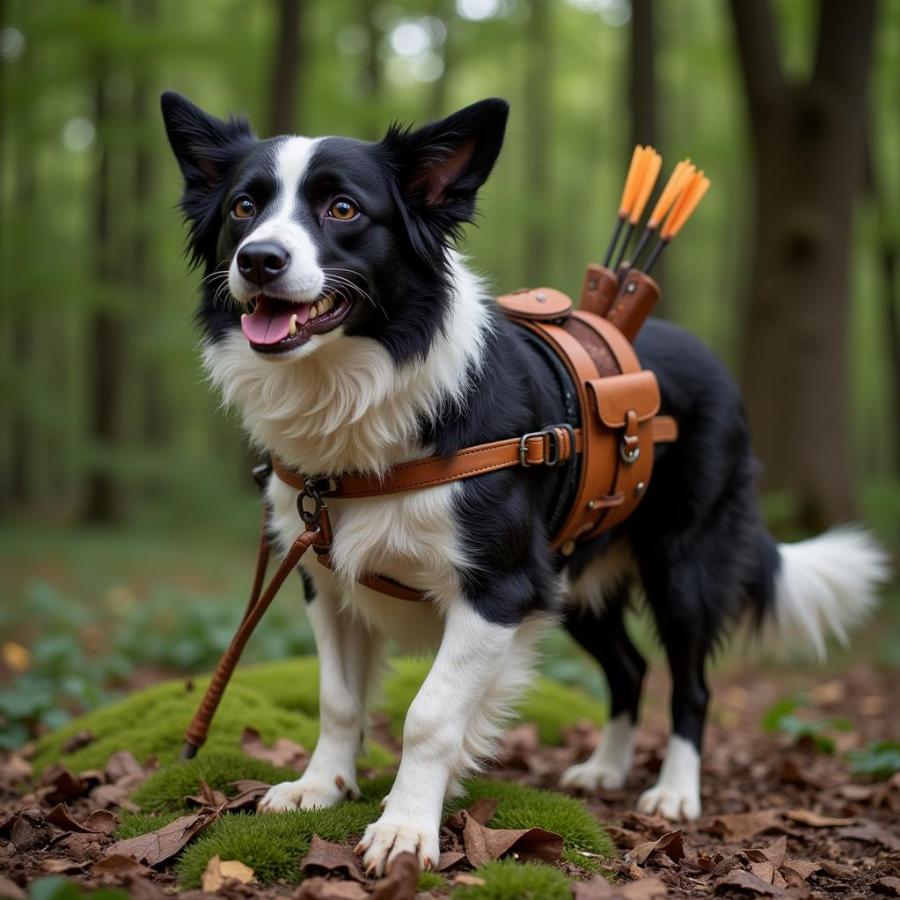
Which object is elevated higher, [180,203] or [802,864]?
[180,203]

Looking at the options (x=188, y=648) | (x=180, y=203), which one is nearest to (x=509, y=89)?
(x=188, y=648)

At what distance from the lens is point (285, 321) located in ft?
8.62

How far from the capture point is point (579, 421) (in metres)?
3.30

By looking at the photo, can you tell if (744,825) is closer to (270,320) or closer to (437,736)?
(437,736)

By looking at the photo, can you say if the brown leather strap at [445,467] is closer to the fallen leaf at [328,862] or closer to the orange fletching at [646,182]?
the fallen leaf at [328,862]

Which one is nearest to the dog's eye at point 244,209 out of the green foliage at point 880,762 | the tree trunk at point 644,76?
the green foliage at point 880,762

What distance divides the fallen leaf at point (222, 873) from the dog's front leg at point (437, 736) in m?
0.30

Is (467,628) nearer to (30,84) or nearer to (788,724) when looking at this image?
(788,724)

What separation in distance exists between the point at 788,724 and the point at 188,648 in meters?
3.41

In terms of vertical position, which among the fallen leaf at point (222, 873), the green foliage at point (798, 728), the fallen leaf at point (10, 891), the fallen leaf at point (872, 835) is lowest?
the green foliage at point (798, 728)

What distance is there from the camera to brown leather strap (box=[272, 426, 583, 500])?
2779mm

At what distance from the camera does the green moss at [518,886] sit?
2.28m

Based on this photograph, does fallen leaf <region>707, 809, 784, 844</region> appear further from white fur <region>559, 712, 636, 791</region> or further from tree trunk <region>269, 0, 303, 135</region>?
tree trunk <region>269, 0, 303, 135</region>

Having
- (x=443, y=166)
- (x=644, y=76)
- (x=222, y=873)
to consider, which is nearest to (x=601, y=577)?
(x=443, y=166)
